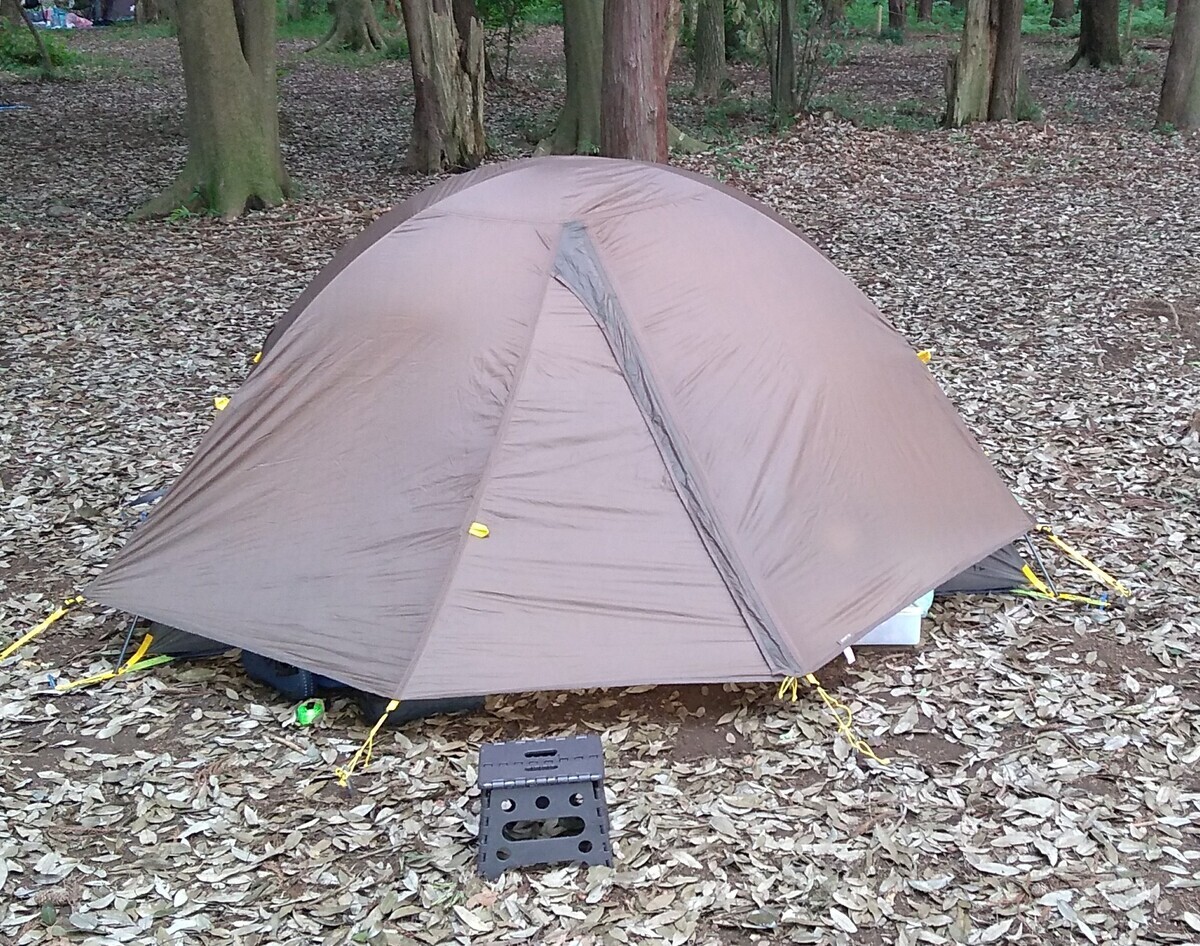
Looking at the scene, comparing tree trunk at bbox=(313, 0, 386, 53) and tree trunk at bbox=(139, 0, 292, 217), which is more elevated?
tree trunk at bbox=(313, 0, 386, 53)

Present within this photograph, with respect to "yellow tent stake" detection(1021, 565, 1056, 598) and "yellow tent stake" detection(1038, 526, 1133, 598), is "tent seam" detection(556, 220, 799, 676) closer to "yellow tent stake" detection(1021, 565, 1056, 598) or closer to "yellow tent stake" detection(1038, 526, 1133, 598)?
"yellow tent stake" detection(1021, 565, 1056, 598)

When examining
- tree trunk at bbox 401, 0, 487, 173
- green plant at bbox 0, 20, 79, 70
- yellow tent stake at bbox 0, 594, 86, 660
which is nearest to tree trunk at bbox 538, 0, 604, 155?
tree trunk at bbox 401, 0, 487, 173

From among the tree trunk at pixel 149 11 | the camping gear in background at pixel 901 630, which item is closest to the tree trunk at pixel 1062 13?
the tree trunk at pixel 149 11

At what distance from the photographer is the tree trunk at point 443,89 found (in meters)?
A: 11.1

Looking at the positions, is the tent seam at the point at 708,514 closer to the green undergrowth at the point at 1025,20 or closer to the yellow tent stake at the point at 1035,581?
the yellow tent stake at the point at 1035,581

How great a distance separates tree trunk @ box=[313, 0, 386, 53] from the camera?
21.5 metres

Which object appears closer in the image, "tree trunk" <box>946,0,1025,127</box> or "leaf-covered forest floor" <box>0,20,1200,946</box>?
"leaf-covered forest floor" <box>0,20,1200,946</box>

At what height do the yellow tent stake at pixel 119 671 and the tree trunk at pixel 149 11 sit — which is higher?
the tree trunk at pixel 149 11

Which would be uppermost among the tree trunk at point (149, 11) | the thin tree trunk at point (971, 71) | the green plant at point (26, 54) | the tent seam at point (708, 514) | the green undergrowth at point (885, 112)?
the tree trunk at point (149, 11)

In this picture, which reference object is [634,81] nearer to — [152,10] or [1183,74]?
[1183,74]

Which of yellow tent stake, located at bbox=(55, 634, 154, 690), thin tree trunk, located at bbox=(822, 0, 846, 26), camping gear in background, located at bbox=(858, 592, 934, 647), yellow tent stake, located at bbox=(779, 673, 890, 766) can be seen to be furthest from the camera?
thin tree trunk, located at bbox=(822, 0, 846, 26)

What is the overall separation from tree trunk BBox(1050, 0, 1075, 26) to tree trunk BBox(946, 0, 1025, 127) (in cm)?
1244

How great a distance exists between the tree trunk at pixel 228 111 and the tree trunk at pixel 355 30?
469 inches

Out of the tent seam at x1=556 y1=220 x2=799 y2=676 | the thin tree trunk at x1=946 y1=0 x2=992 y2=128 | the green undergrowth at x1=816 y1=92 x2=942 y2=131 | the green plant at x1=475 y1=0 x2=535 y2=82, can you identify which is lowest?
the tent seam at x1=556 y1=220 x2=799 y2=676
